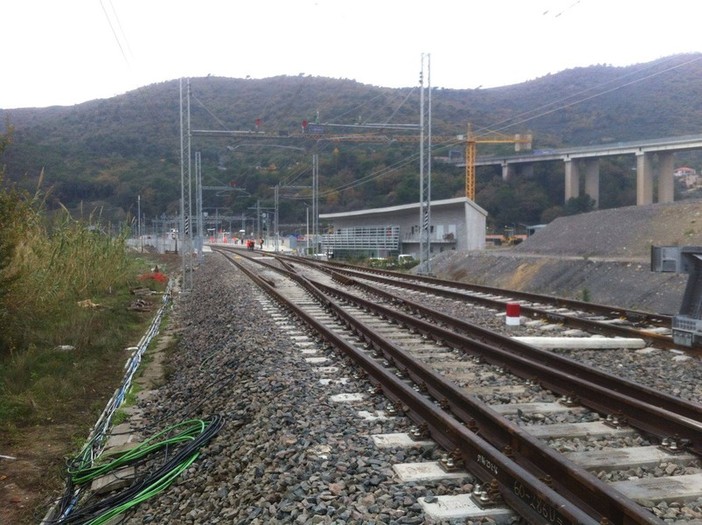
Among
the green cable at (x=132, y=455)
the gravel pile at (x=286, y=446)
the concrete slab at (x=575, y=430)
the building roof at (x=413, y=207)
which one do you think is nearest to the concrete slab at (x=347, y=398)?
the gravel pile at (x=286, y=446)

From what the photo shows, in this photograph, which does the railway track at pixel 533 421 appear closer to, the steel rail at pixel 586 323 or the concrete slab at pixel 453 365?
the concrete slab at pixel 453 365

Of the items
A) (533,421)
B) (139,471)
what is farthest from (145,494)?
(533,421)

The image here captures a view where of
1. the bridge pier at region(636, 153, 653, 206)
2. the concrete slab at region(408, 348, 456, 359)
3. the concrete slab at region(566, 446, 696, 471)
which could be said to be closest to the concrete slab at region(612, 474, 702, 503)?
the concrete slab at region(566, 446, 696, 471)

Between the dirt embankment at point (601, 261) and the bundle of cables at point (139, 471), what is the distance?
11732mm

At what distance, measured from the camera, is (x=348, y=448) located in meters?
5.56

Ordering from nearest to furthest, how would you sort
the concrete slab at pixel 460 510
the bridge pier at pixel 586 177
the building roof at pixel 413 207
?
the concrete slab at pixel 460 510 → the building roof at pixel 413 207 → the bridge pier at pixel 586 177

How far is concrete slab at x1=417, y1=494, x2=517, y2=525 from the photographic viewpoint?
4203 mm

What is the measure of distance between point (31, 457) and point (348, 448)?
4817 mm

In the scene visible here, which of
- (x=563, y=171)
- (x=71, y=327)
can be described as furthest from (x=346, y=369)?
(x=563, y=171)

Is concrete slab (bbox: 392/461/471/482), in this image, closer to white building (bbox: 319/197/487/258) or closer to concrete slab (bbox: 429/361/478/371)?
concrete slab (bbox: 429/361/478/371)

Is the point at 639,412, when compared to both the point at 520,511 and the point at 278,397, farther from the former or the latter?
the point at 278,397

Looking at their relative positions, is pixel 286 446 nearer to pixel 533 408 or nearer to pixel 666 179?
pixel 533 408

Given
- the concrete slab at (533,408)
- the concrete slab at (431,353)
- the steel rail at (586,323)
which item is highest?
the steel rail at (586,323)

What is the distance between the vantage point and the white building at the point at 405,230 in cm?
4309
